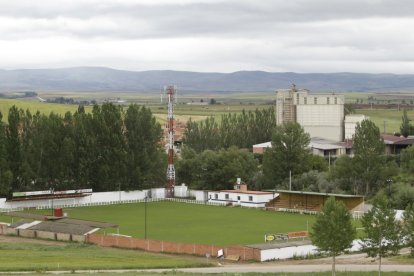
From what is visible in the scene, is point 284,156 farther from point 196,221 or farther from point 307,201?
point 196,221

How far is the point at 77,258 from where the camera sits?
48875 mm

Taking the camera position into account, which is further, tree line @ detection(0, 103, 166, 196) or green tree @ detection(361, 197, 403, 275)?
tree line @ detection(0, 103, 166, 196)

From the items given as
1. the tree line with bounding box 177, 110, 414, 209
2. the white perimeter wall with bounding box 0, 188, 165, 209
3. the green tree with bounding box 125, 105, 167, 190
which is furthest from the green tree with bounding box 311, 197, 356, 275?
the green tree with bounding box 125, 105, 167, 190

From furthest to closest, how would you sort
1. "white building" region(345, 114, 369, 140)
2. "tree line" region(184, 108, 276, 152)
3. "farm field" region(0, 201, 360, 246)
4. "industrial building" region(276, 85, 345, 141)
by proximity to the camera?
"industrial building" region(276, 85, 345, 141)
"white building" region(345, 114, 369, 140)
"tree line" region(184, 108, 276, 152)
"farm field" region(0, 201, 360, 246)

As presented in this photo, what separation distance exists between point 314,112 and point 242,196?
155 ft

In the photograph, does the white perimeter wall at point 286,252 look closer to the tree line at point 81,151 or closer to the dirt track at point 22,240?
the dirt track at point 22,240

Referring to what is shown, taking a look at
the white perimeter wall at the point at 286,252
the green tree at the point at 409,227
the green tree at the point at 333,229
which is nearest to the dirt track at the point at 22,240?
the white perimeter wall at the point at 286,252

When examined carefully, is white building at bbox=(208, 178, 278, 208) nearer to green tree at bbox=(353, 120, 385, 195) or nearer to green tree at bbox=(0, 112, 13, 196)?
green tree at bbox=(353, 120, 385, 195)

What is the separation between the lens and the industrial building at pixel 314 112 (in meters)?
128

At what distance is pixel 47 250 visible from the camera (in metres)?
53.4

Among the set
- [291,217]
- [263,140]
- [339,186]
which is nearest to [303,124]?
[263,140]

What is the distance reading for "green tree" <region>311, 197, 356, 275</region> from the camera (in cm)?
4206

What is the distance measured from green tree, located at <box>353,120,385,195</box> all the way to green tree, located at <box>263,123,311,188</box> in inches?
302

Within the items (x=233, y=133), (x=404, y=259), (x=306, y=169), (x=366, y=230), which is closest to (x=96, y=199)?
(x=306, y=169)
